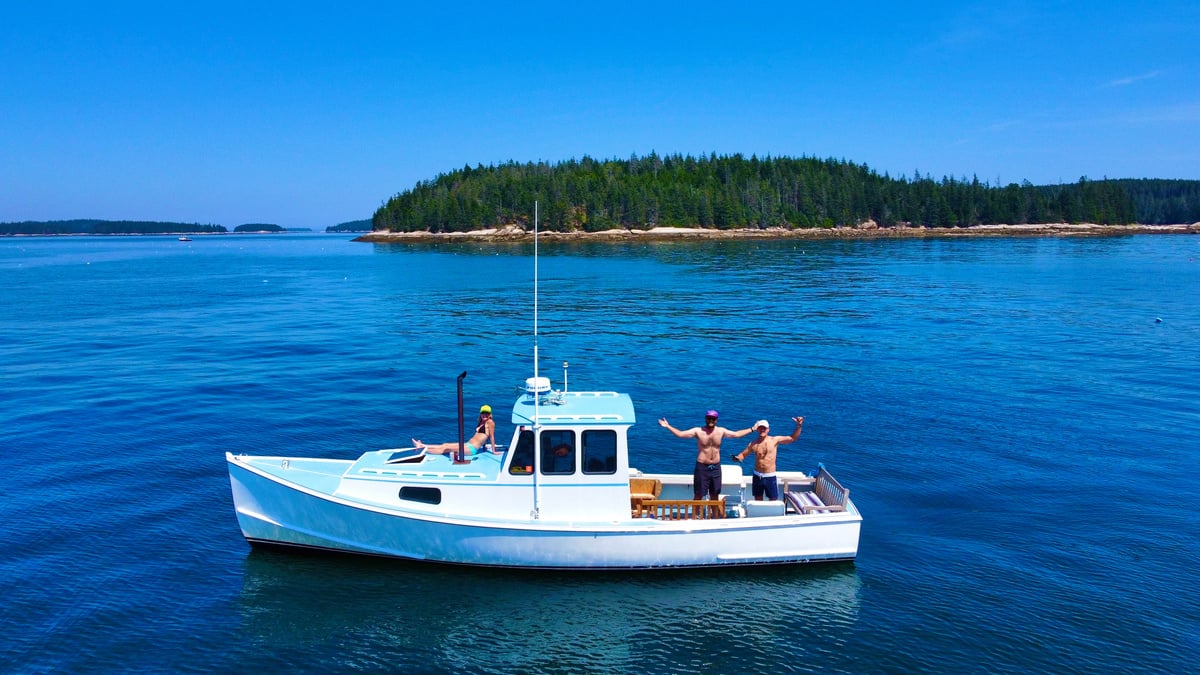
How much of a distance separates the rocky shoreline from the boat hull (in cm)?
15582

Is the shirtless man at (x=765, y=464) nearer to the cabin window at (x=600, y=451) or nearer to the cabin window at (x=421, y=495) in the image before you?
the cabin window at (x=600, y=451)

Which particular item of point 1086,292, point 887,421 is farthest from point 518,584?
point 1086,292

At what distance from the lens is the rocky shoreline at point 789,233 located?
173 metres

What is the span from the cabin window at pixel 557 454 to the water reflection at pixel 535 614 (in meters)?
2.08

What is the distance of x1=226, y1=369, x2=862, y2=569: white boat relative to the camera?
1380 cm

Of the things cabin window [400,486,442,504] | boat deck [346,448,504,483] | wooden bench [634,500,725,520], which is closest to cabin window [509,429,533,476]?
boat deck [346,448,504,483]

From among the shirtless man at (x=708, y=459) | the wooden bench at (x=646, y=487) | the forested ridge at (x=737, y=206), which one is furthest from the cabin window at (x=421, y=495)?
the forested ridge at (x=737, y=206)

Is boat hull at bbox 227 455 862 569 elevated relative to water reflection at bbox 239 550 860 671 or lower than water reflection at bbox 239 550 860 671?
elevated

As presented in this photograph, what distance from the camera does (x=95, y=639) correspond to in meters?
12.4

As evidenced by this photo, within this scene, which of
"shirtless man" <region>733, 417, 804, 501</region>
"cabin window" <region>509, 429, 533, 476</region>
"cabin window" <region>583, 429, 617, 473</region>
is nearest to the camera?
"cabin window" <region>583, 429, 617, 473</region>

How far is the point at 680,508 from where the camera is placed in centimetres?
1488

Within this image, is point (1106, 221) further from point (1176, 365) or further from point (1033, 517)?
point (1033, 517)

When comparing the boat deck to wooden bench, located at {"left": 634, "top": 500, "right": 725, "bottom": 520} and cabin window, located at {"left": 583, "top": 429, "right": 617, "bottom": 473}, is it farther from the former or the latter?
wooden bench, located at {"left": 634, "top": 500, "right": 725, "bottom": 520}

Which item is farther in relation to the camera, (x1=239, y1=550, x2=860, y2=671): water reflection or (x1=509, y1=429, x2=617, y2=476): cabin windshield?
(x1=509, y1=429, x2=617, y2=476): cabin windshield
